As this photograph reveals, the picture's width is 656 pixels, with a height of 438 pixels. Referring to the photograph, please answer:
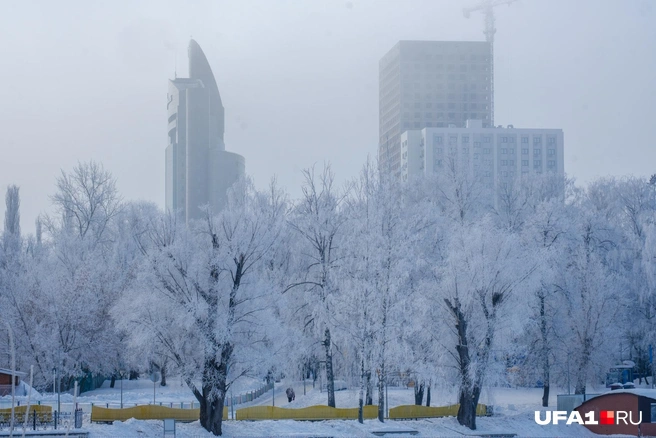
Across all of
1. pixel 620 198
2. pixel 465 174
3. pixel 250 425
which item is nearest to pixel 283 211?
pixel 465 174

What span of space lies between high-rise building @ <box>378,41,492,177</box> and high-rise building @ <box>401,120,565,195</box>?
2938cm

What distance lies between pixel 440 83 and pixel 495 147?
37.7 m

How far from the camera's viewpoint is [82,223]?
2418 inches

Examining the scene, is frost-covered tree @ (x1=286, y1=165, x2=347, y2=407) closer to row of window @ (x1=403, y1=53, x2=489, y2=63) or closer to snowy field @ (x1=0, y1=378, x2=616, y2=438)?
snowy field @ (x1=0, y1=378, x2=616, y2=438)

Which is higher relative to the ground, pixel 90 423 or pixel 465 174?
pixel 465 174

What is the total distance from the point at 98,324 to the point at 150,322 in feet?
60.8

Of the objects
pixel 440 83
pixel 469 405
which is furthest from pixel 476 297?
pixel 440 83

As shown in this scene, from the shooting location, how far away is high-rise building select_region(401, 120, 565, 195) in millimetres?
142875

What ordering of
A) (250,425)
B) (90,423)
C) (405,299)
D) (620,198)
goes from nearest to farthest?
(90,423), (250,425), (405,299), (620,198)

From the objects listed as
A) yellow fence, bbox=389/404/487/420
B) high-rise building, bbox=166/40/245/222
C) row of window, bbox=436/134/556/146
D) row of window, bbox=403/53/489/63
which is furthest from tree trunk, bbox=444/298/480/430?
high-rise building, bbox=166/40/245/222

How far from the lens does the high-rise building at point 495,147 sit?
469 ft

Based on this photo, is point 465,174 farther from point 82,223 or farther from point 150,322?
point 82,223

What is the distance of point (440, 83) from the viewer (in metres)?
177

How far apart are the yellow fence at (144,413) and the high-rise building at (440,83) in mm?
144504
